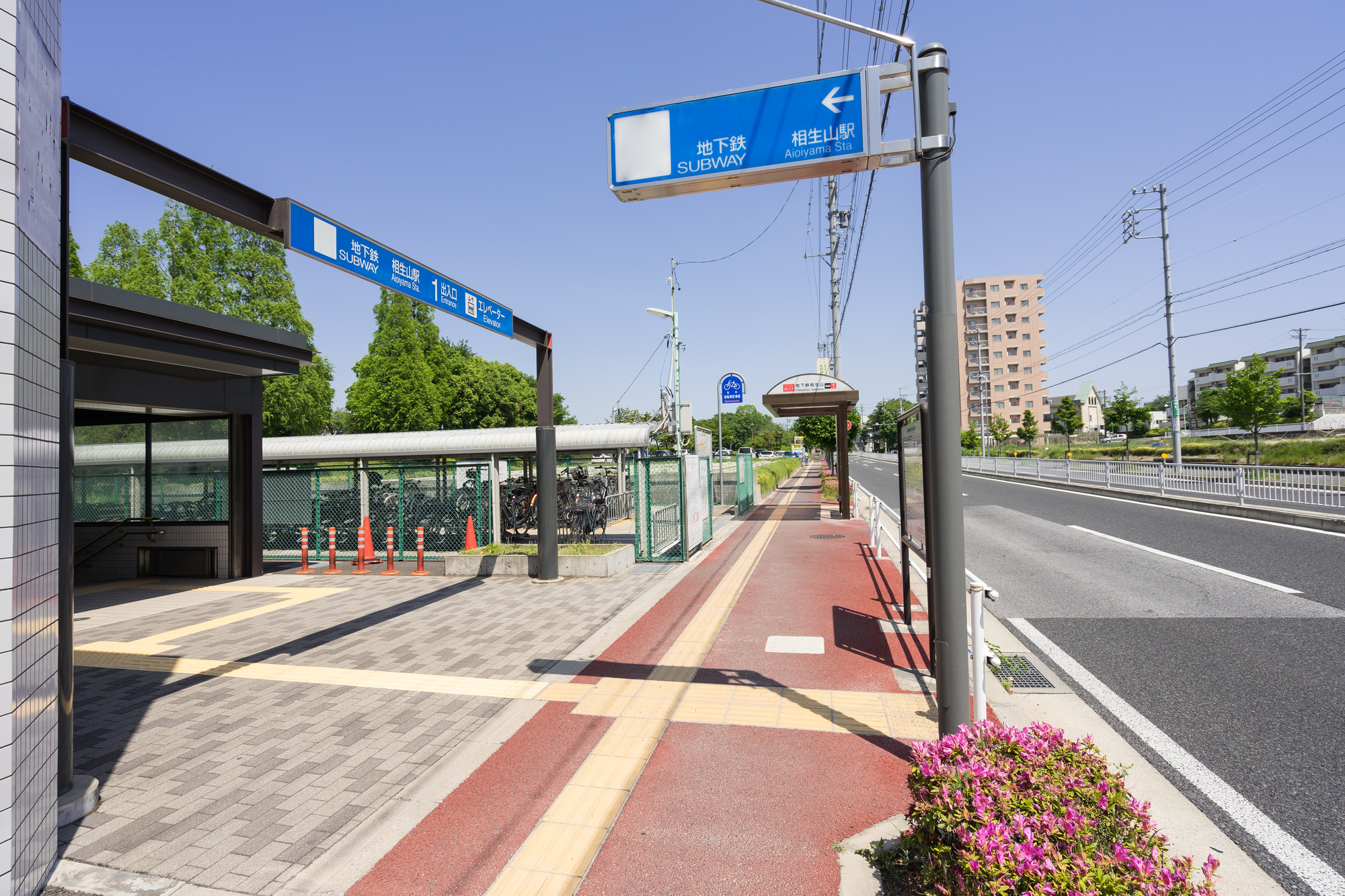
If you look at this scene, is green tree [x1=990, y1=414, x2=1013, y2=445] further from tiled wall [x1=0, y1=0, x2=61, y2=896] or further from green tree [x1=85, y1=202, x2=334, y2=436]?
tiled wall [x1=0, y1=0, x2=61, y2=896]

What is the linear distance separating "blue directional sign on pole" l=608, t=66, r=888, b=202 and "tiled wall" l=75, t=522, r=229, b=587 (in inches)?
476

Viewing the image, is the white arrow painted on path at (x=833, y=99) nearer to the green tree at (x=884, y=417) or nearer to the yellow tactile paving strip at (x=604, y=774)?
the yellow tactile paving strip at (x=604, y=774)

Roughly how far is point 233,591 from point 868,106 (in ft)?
39.5

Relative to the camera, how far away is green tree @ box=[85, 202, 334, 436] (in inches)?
1097

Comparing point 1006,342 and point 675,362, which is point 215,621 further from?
point 1006,342

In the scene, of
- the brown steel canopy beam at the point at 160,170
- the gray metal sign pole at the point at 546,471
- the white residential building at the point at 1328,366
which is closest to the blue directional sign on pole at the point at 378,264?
the brown steel canopy beam at the point at 160,170

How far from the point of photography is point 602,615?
→ 318 inches

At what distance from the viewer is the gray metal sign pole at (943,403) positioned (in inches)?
146

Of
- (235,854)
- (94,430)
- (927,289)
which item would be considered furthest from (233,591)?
(927,289)

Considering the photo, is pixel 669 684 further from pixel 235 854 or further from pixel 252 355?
pixel 252 355

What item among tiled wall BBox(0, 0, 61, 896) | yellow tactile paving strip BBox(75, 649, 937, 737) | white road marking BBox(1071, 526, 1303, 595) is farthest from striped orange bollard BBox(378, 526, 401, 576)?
white road marking BBox(1071, 526, 1303, 595)

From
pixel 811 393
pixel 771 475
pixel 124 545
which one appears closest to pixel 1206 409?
pixel 771 475

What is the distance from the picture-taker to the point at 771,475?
108 ft

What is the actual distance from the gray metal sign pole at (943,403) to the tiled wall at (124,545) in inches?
528
